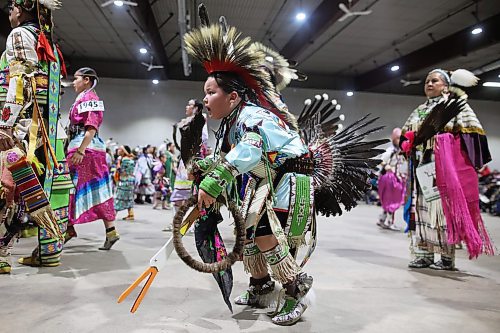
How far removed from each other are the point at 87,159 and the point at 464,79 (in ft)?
9.95

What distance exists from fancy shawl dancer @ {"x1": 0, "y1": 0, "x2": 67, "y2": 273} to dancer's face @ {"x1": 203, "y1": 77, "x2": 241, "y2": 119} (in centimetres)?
121

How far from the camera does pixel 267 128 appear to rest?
177cm

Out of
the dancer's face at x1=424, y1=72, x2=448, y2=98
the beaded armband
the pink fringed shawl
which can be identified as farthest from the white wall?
the beaded armband

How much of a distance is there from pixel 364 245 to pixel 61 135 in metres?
3.23

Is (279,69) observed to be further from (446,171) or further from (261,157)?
(446,171)

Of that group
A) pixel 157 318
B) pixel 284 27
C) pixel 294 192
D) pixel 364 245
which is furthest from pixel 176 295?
pixel 284 27

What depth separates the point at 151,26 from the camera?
1007 cm

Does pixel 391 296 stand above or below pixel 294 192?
below

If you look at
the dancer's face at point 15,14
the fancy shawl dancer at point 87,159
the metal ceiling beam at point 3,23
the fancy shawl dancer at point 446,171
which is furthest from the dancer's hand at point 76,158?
the metal ceiling beam at point 3,23

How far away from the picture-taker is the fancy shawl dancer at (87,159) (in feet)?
10.4

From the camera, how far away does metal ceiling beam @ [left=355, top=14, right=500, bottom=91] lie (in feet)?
30.8

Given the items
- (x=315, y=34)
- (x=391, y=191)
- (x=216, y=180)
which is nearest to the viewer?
(x=216, y=180)

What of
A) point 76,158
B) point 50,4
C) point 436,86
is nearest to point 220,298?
point 76,158

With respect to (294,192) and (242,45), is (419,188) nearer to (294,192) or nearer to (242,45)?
(294,192)
